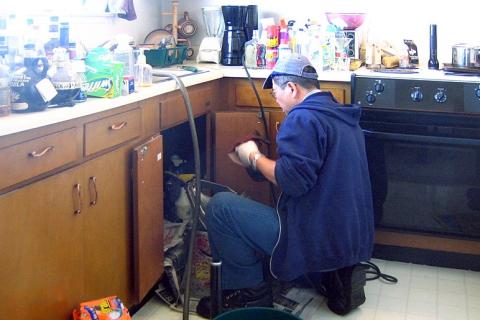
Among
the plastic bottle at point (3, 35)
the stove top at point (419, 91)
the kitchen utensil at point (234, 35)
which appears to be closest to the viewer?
the plastic bottle at point (3, 35)

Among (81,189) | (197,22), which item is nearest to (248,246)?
(81,189)

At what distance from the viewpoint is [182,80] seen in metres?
2.66

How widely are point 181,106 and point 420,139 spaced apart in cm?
104

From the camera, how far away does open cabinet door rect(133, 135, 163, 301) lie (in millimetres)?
2283

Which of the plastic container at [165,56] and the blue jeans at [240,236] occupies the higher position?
the plastic container at [165,56]

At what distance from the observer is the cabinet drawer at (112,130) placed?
201cm

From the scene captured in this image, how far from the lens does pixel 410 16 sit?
335 cm

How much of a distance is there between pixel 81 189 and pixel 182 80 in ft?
2.75

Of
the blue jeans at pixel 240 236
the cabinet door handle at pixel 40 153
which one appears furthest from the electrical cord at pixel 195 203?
the cabinet door handle at pixel 40 153

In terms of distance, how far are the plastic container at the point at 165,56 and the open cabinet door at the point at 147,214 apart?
29.8 inches

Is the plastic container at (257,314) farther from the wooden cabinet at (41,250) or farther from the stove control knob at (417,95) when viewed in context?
the stove control knob at (417,95)

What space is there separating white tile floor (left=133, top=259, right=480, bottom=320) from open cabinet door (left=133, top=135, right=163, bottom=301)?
8.3 inches

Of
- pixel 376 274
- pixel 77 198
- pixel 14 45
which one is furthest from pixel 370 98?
pixel 14 45

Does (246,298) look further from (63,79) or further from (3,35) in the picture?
(3,35)
